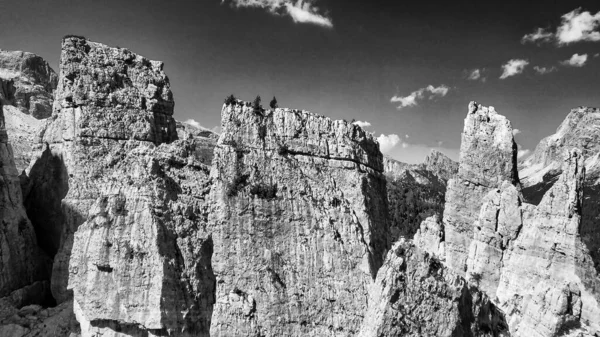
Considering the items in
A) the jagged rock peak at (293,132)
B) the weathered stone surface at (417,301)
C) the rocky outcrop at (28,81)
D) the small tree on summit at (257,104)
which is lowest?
the weathered stone surface at (417,301)

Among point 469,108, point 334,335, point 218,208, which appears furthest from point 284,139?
point 469,108

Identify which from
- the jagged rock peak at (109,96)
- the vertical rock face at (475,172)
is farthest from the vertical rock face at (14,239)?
the vertical rock face at (475,172)

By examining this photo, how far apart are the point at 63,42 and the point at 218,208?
23.3 metres

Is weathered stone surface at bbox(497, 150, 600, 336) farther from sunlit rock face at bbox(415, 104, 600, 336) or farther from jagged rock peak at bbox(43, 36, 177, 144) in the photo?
jagged rock peak at bbox(43, 36, 177, 144)

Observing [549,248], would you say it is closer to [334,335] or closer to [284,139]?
[334,335]

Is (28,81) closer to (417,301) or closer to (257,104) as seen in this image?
(257,104)

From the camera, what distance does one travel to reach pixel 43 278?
147 feet

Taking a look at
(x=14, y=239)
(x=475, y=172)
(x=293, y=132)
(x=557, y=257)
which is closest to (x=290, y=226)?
(x=293, y=132)

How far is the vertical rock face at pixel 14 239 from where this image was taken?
136 ft

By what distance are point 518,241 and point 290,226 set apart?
17242 millimetres

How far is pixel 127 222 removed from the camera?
34.4 metres

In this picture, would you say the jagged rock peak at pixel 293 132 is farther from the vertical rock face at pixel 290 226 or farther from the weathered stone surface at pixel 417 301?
the weathered stone surface at pixel 417 301

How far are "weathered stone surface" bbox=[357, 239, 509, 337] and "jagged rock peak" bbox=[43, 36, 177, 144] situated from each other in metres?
30.4

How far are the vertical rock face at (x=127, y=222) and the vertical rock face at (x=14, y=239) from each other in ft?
8.62
